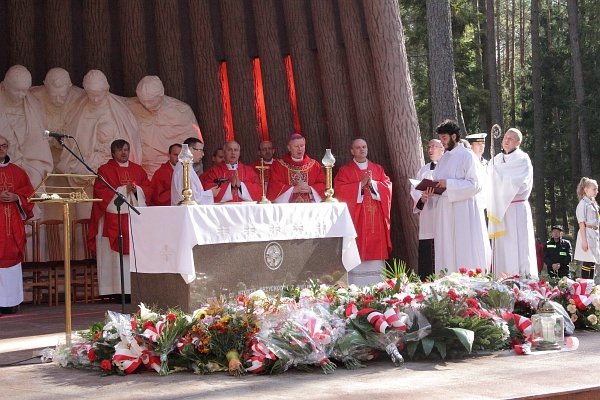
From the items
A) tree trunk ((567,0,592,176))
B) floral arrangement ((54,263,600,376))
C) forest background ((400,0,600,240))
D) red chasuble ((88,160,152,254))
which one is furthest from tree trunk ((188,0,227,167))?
tree trunk ((567,0,592,176))

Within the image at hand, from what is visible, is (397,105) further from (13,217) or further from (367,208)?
(13,217)

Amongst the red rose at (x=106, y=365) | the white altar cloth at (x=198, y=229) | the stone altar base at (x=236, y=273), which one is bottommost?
the red rose at (x=106, y=365)

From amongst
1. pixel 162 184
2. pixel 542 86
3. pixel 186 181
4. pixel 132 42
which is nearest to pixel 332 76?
pixel 132 42

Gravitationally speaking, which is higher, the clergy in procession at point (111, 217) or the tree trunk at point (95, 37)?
the tree trunk at point (95, 37)

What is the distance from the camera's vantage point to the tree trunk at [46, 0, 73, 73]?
1279cm

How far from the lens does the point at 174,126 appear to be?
12.8m

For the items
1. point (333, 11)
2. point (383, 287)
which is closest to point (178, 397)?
point (383, 287)

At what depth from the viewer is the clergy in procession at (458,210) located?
10055mm

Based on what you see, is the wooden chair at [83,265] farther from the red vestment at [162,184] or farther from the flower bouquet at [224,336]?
the flower bouquet at [224,336]

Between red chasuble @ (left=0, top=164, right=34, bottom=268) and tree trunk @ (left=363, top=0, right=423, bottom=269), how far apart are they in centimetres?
463

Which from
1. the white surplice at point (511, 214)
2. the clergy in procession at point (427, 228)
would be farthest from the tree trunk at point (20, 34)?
the white surplice at point (511, 214)

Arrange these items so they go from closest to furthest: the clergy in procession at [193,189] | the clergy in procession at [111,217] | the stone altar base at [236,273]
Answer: the stone altar base at [236,273] < the clergy in procession at [193,189] < the clergy in procession at [111,217]

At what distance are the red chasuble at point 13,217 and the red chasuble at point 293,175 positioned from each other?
2.86 m

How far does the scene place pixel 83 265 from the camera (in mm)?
11688
